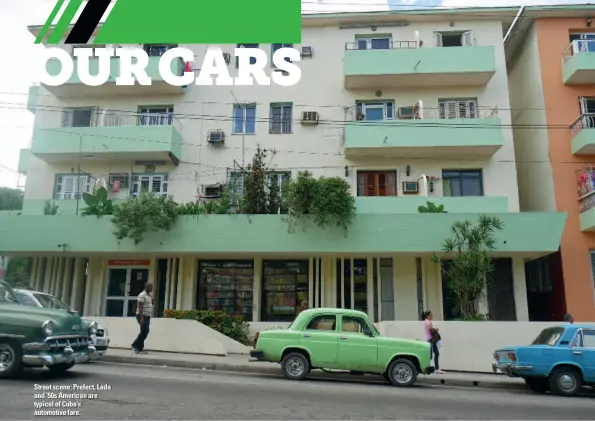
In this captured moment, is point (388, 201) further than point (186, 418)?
Yes

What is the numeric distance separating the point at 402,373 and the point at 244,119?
530 inches

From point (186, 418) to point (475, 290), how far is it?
36.2ft

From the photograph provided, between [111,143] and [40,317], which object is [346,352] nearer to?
[40,317]

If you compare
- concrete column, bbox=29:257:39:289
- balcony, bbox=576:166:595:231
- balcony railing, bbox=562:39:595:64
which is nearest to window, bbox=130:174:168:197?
concrete column, bbox=29:257:39:289

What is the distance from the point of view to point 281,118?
70.3 feet

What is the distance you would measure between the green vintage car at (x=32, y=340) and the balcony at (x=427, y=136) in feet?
42.6

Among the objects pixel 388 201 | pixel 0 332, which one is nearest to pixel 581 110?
pixel 388 201

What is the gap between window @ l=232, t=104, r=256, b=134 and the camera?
70.0 feet

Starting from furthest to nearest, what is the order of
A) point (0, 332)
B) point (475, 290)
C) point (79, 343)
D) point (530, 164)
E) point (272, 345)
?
1. point (530, 164)
2. point (475, 290)
3. point (272, 345)
4. point (79, 343)
5. point (0, 332)

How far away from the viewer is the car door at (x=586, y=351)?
11375 millimetres

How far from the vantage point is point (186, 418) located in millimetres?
6938

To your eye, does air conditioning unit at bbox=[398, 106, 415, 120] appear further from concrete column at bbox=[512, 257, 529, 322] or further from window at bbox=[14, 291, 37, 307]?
window at bbox=[14, 291, 37, 307]

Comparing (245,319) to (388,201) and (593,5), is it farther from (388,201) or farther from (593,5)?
(593,5)

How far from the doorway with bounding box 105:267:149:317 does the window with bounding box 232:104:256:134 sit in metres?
6.94
